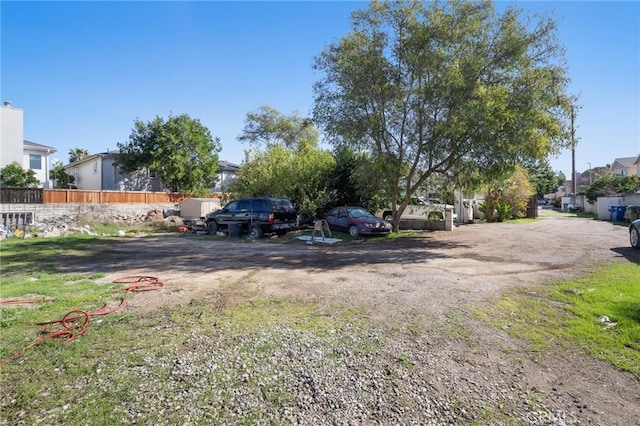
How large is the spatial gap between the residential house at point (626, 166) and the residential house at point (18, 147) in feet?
223

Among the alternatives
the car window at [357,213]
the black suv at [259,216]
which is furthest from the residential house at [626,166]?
the black suv at [259,216]

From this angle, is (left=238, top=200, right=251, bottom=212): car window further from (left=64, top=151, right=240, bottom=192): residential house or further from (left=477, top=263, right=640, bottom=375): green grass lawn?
(left=64, top=151, right=240, bottom=192): residential house

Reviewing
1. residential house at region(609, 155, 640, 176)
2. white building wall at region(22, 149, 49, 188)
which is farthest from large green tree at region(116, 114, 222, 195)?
residential house at region(609, 155, 640, 176)

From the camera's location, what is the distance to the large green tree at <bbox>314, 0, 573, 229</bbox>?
12.6 m

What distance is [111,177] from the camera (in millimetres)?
33469

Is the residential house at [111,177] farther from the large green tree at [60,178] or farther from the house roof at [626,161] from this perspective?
the house roof at [626,161]

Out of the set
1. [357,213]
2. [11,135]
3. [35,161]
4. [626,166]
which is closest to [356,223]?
[357,213]

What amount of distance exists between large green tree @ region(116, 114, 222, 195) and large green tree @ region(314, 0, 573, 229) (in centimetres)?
1799

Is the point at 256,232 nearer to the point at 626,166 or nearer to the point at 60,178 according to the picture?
the point at 60,178

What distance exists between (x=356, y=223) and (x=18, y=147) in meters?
29.8

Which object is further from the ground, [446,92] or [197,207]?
[446,92]

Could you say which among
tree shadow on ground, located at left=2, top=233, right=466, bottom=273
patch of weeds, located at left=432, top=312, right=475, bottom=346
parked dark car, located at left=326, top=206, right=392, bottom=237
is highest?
parked dark car, located at left=326, top=206, right=392, bottom=237

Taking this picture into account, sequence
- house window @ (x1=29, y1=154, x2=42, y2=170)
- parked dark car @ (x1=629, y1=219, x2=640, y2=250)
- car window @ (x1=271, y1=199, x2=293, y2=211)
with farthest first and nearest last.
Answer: house window @ (x1=29, y1=154, x2=42, y2=170)
car window @ (x1=271, y1=199, x2=293, y2=211)
parked dark car @ (x1=629, y1=219, x2=640, y2=250)

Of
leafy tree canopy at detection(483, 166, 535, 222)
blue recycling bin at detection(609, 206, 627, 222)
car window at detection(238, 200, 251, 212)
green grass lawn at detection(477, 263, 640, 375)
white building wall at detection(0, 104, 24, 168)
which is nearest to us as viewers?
green grass lawn at detection(477, 263, 640, 375)
